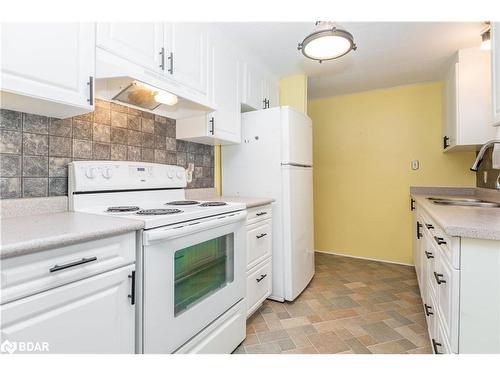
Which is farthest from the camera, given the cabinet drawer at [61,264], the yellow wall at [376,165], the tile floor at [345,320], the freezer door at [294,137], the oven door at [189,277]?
the yellow wall at [376,165]

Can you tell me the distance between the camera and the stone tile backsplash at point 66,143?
1215mm

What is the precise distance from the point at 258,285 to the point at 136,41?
72.8 inches

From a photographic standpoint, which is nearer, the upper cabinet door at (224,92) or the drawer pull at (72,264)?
the drawer pull at (72,264)

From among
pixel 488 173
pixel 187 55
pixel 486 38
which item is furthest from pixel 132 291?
pixel 488 173

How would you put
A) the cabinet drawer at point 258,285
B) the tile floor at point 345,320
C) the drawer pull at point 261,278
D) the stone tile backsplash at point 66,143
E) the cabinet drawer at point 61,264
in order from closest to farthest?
the cabinet drawer at point 61,264, the stone tile backsplash at point 66,143, the tile floor at point 345,320, the cabinet drawer at point 258,285, the drawer pull at point 261,278

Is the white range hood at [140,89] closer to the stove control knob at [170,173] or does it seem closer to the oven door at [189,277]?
the stove control knob at [170,173]

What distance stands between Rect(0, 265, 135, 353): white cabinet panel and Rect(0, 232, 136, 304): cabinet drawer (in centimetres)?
3

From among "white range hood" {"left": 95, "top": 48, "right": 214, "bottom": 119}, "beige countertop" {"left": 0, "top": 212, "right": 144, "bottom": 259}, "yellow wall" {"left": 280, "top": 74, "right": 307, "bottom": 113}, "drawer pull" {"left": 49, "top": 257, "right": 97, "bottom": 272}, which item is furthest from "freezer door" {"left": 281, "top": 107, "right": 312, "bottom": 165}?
"drawer pull" {"left": 49, "top": 257, "right": 97, "bottom": 272}

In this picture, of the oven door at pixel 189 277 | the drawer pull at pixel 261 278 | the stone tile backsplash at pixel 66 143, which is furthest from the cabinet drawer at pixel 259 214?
the stone tile backsplash at pixel 66 143

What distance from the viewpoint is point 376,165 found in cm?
342

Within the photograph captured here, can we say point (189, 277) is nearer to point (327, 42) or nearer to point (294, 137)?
point (294, 137)

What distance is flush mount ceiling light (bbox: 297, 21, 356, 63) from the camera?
1.49 m

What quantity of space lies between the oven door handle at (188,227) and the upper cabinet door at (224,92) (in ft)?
2.58

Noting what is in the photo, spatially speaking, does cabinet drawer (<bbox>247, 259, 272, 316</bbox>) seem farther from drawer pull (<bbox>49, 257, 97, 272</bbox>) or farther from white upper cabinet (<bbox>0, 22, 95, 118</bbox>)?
white upper cabinet (<bbox>0, 22, 95, 118</bbox>)
